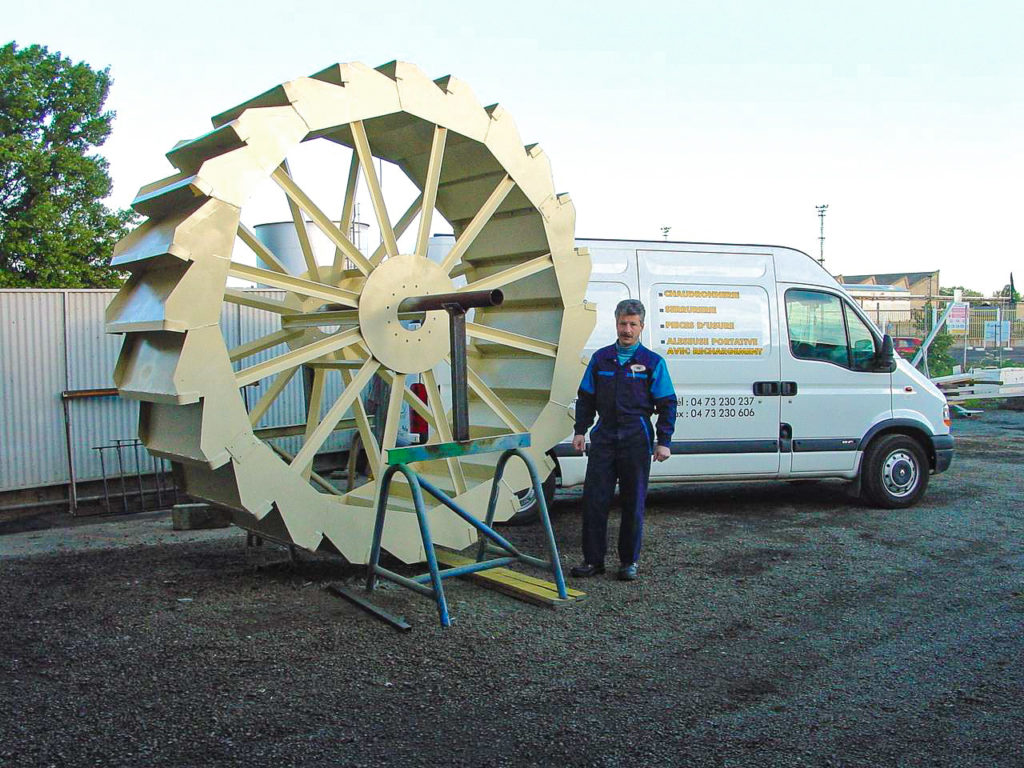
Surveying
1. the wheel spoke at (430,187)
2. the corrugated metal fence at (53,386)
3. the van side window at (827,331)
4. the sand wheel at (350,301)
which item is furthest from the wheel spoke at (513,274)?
the corrugated metal fence at (53,386)

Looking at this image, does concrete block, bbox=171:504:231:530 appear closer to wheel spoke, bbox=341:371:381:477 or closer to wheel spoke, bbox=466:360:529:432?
wheel spoke, bbox=341:371:381:477

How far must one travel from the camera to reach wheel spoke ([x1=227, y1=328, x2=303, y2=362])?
6367mm

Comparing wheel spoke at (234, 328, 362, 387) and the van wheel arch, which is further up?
wheel spoke at (234, 328, 362, 387)

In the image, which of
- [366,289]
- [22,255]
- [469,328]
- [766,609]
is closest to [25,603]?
[366,289]

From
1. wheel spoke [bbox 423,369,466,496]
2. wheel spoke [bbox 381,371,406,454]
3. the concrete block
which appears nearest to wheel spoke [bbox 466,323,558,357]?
wheel spoke [bbox 423,369,466,496]

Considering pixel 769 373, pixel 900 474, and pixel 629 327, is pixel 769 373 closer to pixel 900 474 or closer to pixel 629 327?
pixel 900 474

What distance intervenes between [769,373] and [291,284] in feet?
15.1

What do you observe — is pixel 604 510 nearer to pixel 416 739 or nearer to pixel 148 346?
pixel 416 739

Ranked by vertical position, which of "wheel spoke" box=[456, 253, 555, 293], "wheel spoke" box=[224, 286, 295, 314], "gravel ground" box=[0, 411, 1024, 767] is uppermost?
"wheel spoke" box=[456, 253, 555, 293]

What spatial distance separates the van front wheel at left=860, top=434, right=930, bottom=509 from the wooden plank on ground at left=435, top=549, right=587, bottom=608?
412 cm

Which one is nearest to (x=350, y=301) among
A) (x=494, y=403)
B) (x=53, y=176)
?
Answer: (x=494, y=403)

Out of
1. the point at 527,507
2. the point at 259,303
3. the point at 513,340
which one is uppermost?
the point at 259,303

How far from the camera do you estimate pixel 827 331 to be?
333 inches

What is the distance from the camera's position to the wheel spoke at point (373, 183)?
19.5 feet
